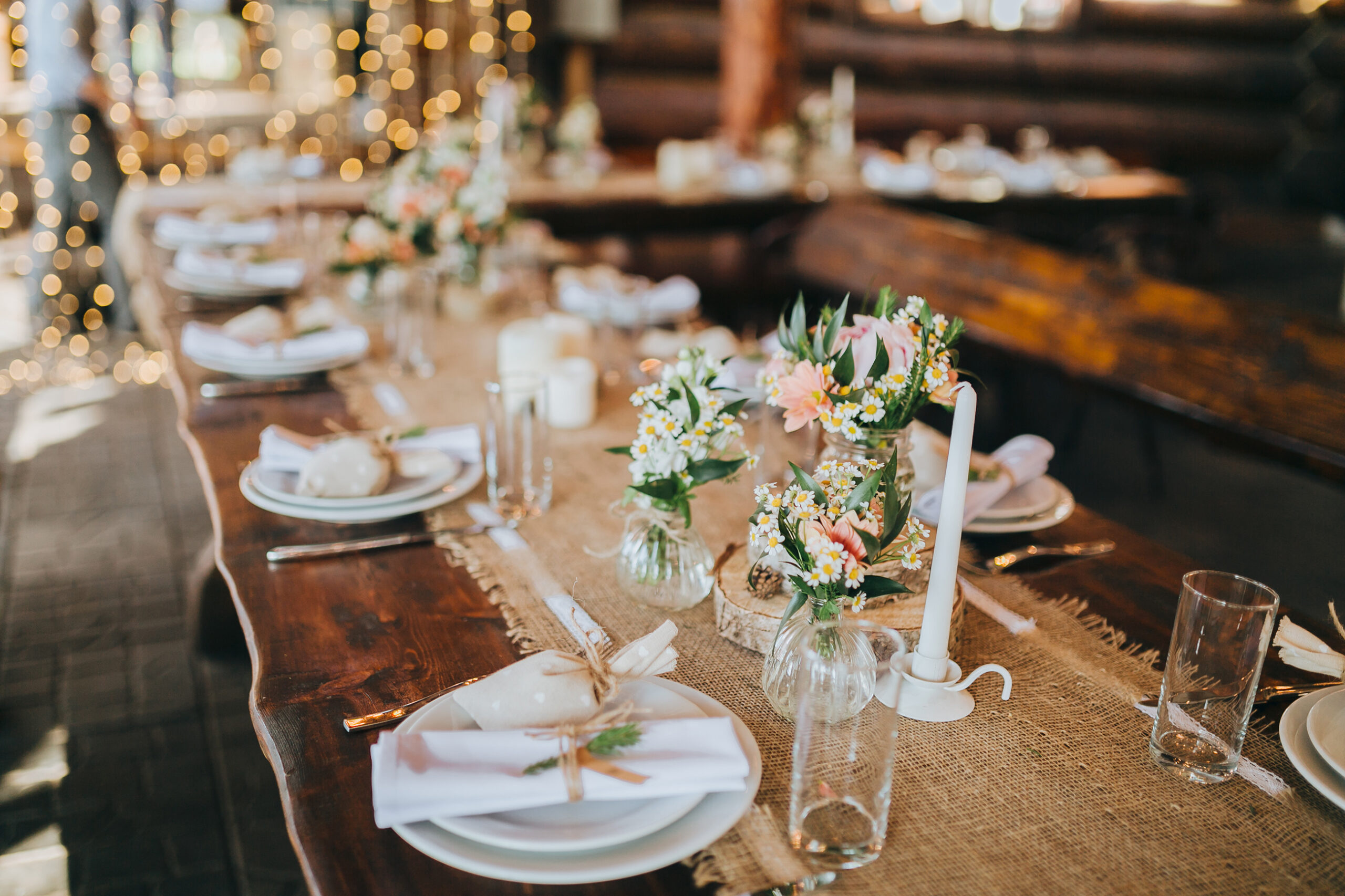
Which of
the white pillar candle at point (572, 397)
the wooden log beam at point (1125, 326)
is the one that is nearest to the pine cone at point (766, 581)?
the white pillar candle at point (572, 397)

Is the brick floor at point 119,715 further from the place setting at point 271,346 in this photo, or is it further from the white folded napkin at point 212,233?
the white folded napkin at point 212,233

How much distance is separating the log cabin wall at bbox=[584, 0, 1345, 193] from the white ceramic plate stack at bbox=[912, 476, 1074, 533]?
5.89 meters

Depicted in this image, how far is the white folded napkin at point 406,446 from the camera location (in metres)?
1.47

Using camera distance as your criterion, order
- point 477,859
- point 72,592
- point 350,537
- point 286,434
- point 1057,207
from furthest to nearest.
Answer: point 1057,207 → point 72,592 → point 286,434 → point 350,537 → point 477,859

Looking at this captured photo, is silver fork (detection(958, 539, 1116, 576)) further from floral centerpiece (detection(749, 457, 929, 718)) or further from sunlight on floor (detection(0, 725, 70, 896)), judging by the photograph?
sunlight on floor (detection(0, 725, 70, 896))

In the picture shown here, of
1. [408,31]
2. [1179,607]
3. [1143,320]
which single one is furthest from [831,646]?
[408,31]

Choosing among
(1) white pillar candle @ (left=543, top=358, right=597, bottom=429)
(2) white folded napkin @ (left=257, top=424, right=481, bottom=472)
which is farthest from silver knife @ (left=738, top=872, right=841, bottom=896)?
(1) white pillar candle @ (left=543, top=358, right=597, bottom=429)

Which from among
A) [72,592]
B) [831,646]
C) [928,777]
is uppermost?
[831,646]

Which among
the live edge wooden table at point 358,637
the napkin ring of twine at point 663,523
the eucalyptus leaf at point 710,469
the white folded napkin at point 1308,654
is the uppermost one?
the eucalyptus leaf at point 710,469

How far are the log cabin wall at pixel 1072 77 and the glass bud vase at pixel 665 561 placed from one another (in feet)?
20.2

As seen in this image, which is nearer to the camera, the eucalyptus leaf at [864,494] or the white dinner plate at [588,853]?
the white dinner plate at [588,853]

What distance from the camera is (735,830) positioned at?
0.83 metres

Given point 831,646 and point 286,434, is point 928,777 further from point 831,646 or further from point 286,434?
point 286,434

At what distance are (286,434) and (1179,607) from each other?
47.5 inches
